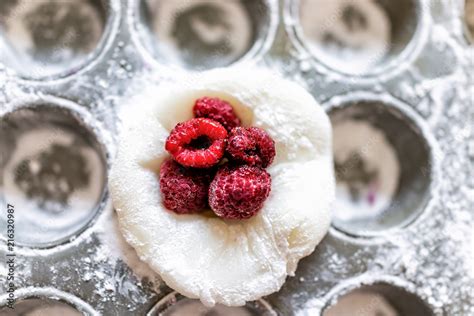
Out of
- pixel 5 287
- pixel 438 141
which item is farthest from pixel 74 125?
pixel 438 141

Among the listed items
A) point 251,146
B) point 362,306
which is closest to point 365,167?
point 362,306

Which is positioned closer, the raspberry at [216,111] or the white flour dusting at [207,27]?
the raspberry at [216,111]

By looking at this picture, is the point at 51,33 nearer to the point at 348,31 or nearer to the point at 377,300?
the point at 348,31

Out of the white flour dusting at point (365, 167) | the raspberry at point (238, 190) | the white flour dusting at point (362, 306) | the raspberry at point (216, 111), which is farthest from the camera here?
the white flour dusting at point (365, 167)

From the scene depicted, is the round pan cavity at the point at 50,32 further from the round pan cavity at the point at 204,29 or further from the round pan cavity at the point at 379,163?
the round pan cavity at the point at 379,163

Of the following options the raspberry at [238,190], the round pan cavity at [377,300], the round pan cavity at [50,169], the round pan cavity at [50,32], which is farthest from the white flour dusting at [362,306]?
the round pan cavity at [50,32]

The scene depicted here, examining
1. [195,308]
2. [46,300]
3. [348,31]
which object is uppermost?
[348,31]
